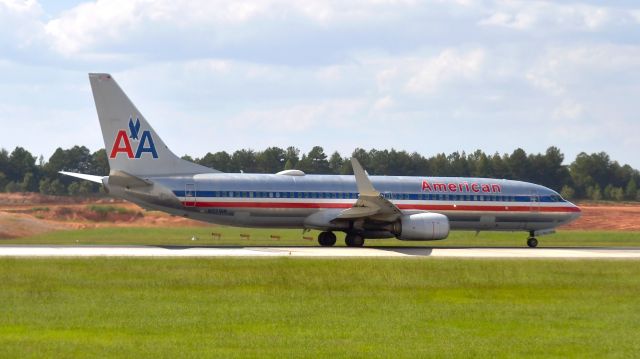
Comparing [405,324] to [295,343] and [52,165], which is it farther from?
[52,165]

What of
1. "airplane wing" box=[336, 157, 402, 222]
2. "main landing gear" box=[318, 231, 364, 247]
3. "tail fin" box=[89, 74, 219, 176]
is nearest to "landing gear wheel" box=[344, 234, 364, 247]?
"main landing gear" box=[318, 231, 364, 247]

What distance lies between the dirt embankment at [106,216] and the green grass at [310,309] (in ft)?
128

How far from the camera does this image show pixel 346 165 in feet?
359

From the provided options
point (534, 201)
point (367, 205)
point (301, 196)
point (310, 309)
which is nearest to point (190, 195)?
point (301, 196)

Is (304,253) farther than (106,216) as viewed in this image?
No

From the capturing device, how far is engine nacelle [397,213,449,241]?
42.7 meters

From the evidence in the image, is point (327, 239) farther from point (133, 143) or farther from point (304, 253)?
point (133, 143)

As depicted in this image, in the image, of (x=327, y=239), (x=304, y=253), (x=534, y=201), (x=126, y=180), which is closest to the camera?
(x=304, y=253)

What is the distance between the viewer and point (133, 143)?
42031 mm

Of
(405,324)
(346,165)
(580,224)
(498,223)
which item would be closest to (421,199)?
(498,223)

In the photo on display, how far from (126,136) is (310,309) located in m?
22.5

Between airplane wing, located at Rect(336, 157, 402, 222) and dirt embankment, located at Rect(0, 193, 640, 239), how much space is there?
28.3 meters

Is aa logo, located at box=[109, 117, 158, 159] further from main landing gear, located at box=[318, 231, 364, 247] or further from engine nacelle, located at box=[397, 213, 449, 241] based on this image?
engine nacelle, located at box=[397, 213, 449, 241]

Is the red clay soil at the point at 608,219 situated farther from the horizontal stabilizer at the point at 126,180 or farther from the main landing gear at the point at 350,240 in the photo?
the horizontal stabilizer at the point at 126,180
